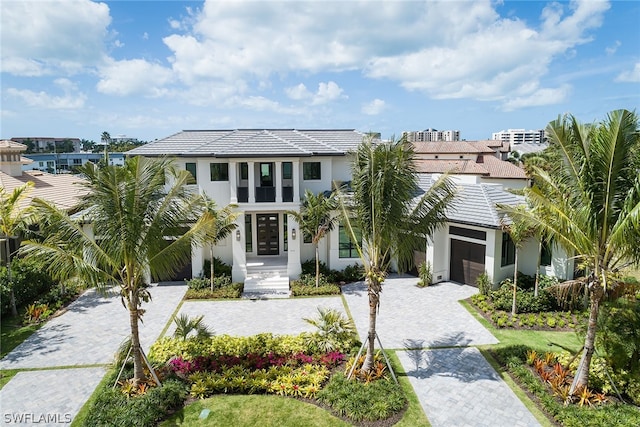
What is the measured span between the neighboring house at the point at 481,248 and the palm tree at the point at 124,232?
10.8 m

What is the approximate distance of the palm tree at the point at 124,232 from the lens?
32.9ft

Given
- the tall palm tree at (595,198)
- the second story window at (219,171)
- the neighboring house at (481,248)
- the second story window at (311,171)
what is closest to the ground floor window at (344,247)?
the second story window at (311,171)

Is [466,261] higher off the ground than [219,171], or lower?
lower

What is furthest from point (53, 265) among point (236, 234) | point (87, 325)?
point (236, 234)

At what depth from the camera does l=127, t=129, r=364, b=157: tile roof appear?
20.2 metres

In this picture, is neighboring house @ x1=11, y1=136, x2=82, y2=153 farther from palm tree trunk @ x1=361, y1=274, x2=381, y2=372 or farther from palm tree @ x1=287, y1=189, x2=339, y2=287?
palm tree trunk @ x1=361, y1=274, x2=381, y2=372

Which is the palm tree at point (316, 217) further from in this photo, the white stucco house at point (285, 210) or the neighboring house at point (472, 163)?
the neighboring house at point (472, 163)

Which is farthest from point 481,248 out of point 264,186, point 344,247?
point 264,186

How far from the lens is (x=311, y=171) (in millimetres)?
22234

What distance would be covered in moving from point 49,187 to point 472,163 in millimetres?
39969

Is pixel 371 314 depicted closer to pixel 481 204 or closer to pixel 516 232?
pixel 516 232

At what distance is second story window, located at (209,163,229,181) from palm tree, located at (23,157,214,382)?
33.1 feet

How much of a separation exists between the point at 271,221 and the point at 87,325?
1015cm

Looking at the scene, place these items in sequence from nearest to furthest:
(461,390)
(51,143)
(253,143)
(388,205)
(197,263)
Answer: (388,205) → (461,390) → (197,263) → (253,143) → (51,143)
